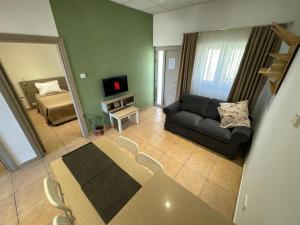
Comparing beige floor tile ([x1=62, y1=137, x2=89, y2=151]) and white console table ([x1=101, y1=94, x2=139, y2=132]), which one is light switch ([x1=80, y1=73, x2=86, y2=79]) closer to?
white console table ([x1=101, y1=94, x2=139, y2=132])

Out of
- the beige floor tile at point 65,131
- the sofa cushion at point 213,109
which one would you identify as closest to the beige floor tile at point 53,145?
the beige floor tile at point 65,131

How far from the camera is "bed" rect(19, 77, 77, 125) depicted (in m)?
3.46

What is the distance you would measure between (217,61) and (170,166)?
259 cm

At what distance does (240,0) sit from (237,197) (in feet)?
11.3

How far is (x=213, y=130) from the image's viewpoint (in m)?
2.47

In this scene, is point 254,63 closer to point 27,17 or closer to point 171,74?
point 171,74

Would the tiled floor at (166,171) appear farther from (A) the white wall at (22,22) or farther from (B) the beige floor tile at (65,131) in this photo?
(A) the white wall at (22,22)

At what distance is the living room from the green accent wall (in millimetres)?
20

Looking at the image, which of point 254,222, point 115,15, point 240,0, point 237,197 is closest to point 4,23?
point 115,15

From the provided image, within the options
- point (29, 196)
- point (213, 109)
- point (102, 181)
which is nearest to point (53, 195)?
point (102, 181)

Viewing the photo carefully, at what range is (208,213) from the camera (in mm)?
839

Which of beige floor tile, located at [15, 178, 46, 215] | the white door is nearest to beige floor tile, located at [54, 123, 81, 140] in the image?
beige floor tile, located at [15, 178, 46, 215]

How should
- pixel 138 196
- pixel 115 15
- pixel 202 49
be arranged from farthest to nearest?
pixel 202 49
pixel 115 15
pixel 138 196

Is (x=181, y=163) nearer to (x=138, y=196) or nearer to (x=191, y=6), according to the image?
(x=138, y=196)
